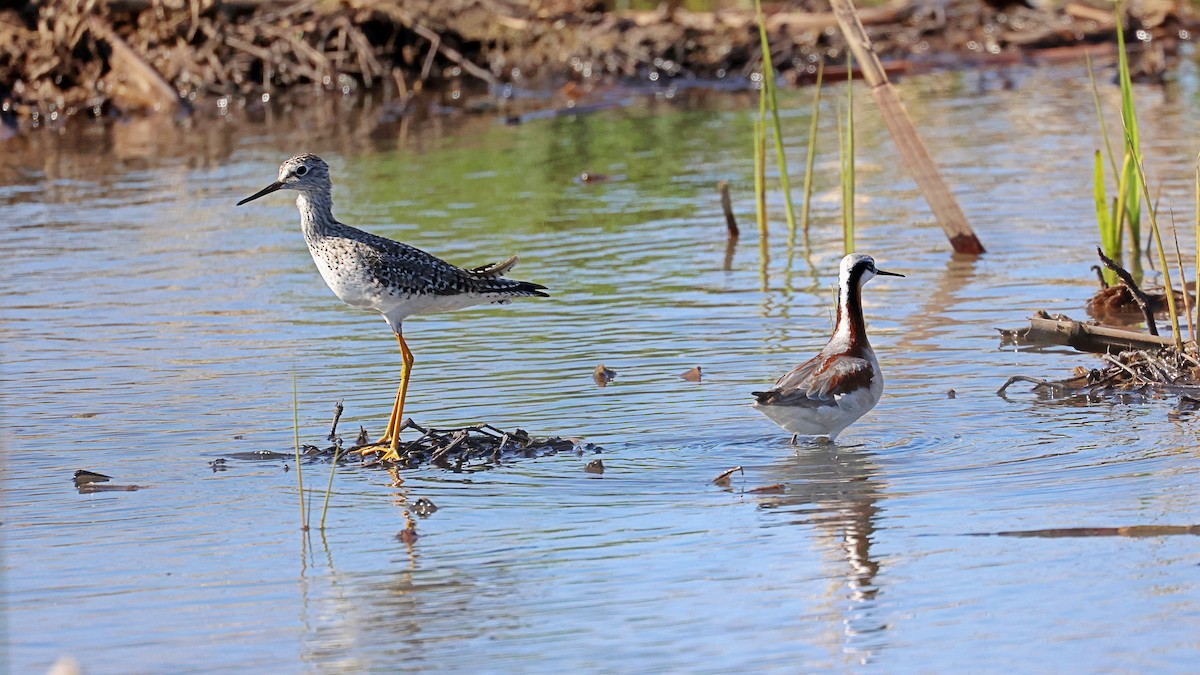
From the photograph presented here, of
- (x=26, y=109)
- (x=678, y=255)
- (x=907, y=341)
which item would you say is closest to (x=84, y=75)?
(x=26, y=109)

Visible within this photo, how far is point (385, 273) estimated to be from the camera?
926 cm

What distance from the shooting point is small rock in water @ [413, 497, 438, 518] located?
7.80 m

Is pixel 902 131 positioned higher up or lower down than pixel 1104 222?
higher up

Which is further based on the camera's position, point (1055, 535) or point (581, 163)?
point (581, 163)

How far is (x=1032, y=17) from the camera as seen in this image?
26469mm

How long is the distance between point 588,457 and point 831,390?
1271mm

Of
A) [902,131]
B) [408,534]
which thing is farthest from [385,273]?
[902,131]

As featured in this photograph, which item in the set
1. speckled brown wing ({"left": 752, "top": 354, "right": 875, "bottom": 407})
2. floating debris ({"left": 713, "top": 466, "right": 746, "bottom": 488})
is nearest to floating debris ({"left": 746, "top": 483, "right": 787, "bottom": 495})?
floating debris ({"left": 713, "top": 466, "right": 746, "bottom": 488})

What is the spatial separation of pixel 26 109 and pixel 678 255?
42.7 ft

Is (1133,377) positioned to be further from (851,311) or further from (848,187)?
(848,187)

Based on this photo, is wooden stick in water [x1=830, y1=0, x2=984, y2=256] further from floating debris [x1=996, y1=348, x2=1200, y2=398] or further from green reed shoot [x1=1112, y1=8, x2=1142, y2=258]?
floating debris [x1=996, y1=348, x2=1200, y2=398]

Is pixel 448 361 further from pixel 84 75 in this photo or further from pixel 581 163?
pixel 84 75

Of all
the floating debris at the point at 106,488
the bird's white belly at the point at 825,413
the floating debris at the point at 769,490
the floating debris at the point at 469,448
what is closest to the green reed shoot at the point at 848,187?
the bird's white belly at the point at 825,413

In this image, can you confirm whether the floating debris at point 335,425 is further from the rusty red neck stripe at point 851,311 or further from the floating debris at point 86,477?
the rusty red neck stripe at point 851,311
